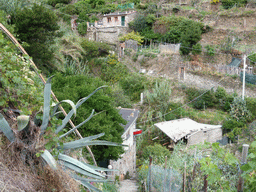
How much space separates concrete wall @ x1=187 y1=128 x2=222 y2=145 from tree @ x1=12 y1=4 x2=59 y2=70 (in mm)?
8615

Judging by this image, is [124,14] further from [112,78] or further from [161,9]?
[112,78]

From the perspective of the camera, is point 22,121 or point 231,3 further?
point 231,3

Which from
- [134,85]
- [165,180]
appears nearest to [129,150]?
[165,180]

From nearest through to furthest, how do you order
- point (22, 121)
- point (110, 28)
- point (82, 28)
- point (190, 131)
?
point (22, 121), point (190, 131), point (110, 28), point (82, 28)

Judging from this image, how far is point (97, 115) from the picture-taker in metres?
6.54

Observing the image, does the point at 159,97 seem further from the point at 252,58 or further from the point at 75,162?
the point at 75,162

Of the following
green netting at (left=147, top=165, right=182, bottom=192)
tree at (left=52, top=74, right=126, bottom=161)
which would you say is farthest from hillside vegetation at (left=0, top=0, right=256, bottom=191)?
green netting at (left=147, top=165, right=182, bottom=192)

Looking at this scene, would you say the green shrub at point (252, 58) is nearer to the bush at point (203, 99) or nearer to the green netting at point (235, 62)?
the green netting at point (235, 62)

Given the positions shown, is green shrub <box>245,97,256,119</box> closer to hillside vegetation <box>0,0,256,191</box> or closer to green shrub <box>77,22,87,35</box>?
hillside vegetation <box>0,0,256,191</box>

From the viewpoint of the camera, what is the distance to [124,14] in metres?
23.1

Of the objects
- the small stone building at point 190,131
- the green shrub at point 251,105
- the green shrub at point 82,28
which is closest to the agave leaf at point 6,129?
the small stone building at point 190,131

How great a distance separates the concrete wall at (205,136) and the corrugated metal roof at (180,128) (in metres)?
0.28

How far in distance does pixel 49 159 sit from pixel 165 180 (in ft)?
10.6

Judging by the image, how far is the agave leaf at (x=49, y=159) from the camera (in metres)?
1.63
